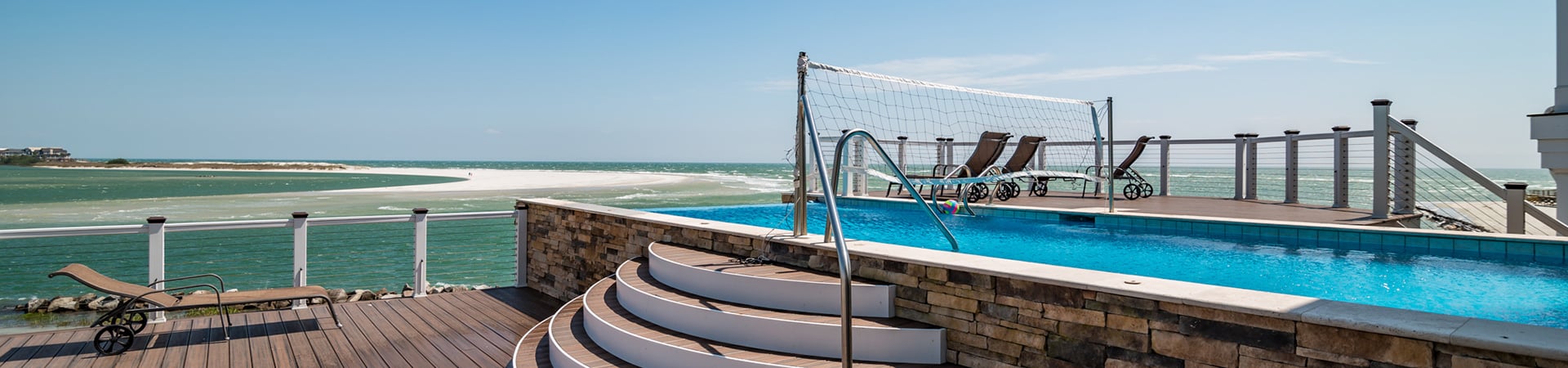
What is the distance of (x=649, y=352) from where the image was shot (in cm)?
380

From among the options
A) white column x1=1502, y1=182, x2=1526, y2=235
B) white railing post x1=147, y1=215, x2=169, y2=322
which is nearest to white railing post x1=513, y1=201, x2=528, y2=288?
white railing post x1=147, y1=215, x2=169, y2=322

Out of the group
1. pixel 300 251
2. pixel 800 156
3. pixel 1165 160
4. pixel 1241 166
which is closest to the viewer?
pixel 800 156

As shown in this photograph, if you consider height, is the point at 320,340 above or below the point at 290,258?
above

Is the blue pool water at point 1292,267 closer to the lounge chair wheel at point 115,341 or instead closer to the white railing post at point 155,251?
the lounge chair wheel at point 115,341

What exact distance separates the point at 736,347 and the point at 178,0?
99.6 feet

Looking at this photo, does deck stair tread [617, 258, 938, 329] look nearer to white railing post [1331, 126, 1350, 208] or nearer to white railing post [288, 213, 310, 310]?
white railing post [288, 213, 310, 310]

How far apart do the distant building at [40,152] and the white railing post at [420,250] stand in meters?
113

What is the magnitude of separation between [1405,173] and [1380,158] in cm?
27

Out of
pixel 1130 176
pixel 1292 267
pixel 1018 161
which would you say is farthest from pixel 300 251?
pixel 1130 176

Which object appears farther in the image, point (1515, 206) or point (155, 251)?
point (1515, 206)

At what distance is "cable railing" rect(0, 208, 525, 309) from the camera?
6.24 m

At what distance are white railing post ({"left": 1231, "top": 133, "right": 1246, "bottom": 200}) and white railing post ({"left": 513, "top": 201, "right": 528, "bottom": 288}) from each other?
10.3 m

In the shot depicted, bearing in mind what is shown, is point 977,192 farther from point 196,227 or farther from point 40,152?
point 40,152

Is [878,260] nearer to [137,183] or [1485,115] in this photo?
[1485,115]
